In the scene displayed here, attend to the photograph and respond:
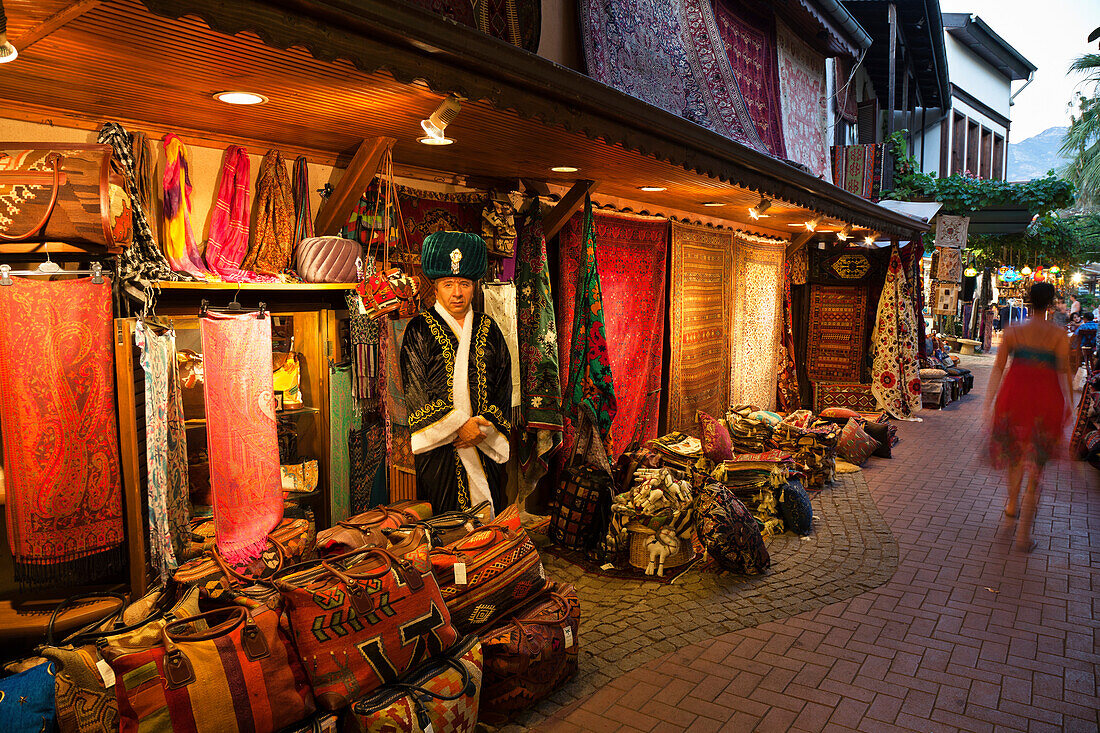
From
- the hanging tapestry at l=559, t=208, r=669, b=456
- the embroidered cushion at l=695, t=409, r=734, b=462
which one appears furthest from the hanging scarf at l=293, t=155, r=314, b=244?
the embroidered cushion at l=695, t=409, r=734, b=462

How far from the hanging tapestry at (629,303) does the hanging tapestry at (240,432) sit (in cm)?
278

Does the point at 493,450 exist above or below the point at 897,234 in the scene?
below

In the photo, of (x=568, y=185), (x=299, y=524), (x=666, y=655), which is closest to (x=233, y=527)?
(x=299, y=524)

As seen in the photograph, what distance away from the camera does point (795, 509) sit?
599 centimetres

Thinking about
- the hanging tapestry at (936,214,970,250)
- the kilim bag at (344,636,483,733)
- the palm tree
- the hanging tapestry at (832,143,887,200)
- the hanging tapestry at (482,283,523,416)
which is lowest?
the kilim bag at (344,636,483,733)

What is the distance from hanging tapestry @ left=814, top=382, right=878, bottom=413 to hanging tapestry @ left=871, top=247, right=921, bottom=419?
11 cm

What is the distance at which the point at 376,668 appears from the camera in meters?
2.79

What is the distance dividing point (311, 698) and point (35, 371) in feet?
5.72

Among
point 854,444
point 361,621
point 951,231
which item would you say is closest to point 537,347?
point 361,621

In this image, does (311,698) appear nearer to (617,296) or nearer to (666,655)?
(666,655)

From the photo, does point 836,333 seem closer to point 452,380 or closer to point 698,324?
point 698,324

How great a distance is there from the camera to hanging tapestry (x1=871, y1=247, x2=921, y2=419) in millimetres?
10641

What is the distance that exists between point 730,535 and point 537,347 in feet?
6.47

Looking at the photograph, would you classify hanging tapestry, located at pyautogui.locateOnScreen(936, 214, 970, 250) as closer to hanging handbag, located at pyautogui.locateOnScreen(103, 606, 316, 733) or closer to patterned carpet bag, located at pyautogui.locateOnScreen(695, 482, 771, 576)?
patterned carpet bag, located at pyautogui.locateOnScreen(695, 482, 771, 576)
